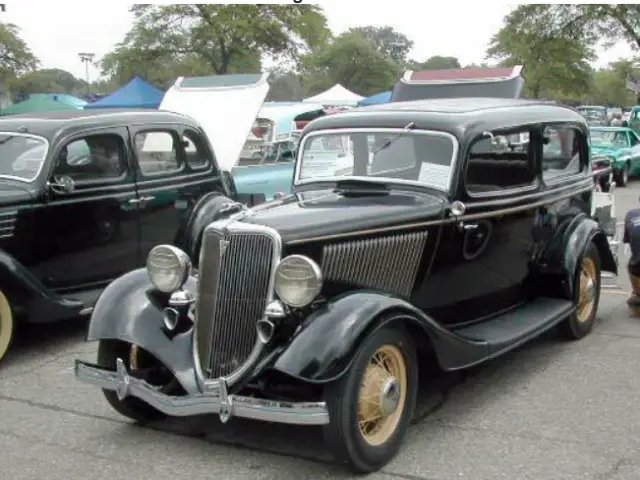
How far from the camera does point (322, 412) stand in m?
3.54

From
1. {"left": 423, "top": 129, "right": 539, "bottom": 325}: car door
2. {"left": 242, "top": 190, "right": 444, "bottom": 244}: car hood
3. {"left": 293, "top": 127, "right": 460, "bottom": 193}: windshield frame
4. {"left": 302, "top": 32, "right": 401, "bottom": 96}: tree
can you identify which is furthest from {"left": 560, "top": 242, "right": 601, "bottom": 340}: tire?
{"left": 302, "top": 32, "right": 401, "bottom": 96}: tree

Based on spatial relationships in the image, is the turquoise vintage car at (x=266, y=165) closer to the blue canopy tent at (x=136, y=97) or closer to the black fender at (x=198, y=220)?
the black fender at (x=198, y=220)

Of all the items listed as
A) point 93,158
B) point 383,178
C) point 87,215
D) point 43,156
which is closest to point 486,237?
point 383,178

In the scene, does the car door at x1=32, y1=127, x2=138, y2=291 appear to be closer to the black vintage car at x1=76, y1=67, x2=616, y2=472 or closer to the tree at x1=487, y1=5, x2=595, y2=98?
the black vintage car at x1=76, y1=67, x2=616, y2=472

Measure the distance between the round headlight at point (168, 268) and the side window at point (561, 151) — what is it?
9.42ft

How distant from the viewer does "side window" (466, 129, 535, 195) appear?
5.00m

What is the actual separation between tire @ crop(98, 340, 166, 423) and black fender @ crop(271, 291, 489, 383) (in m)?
1.14

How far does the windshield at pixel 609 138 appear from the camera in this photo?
19.8 metres

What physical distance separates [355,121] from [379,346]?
200 cm

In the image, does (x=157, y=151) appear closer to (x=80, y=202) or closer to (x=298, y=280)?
(x=80, y=202)

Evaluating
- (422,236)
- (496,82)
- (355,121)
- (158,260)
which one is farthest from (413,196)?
(496,82)

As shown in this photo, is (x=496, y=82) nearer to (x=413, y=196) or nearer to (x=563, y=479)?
(x=413, y=196)

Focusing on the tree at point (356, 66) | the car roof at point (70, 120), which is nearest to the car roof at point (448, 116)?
the car roof at point (70, 120)

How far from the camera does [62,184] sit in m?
6.28
